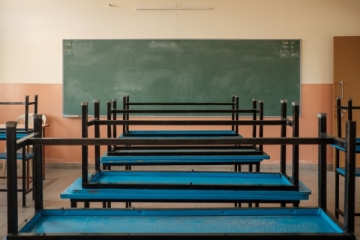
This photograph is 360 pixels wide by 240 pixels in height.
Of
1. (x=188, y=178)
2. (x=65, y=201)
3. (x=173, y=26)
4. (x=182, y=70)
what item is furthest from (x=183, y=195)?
(x=173, y=26)

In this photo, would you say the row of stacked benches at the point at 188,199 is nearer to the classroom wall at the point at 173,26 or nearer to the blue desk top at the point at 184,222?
the blue desk top at the point at 184,222

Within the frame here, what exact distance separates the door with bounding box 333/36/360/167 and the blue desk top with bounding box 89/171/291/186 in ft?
13.8

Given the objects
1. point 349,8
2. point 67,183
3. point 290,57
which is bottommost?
point 67,183

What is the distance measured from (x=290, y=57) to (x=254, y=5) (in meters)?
Result: 0.90

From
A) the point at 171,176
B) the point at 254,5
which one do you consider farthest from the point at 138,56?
the point at 171,176

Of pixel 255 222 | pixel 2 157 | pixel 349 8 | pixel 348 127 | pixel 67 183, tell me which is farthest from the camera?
pixel 349 8

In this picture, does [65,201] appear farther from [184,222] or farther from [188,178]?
[184,222]

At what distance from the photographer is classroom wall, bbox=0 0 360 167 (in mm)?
6840

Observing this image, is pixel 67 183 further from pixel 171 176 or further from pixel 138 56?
pixel 171 176

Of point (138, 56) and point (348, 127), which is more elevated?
point (138, 56)

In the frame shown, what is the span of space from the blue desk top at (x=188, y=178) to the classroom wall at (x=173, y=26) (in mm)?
4156

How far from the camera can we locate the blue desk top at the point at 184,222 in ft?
6.27

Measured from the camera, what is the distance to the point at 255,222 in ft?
6.65

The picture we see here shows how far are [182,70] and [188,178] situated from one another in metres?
4.15
